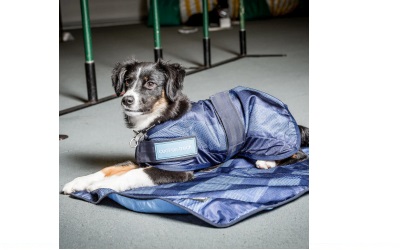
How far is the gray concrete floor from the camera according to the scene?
214 cm

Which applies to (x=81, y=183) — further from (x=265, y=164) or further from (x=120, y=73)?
(x=265, y=164)

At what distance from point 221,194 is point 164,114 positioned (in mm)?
526

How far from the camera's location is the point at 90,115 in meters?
4.16

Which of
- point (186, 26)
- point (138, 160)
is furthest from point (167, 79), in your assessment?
point (186, 26)

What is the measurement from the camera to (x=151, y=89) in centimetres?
267

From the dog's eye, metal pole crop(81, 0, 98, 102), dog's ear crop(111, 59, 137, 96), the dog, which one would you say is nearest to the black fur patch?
the dog

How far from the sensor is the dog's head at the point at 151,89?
8.65 feet

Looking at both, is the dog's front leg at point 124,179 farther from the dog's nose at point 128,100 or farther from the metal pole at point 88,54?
the metal pole at point 88,54

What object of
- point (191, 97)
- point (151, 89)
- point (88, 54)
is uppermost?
point (151, 89)

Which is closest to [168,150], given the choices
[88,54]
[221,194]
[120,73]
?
[221,194]

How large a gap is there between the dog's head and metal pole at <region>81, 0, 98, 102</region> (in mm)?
1749
